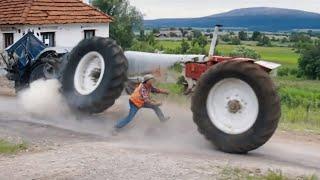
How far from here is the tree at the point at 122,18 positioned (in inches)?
1801

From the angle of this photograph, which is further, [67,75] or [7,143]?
[67,75]

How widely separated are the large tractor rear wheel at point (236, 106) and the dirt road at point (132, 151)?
0.29m

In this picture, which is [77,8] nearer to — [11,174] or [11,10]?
[11,10]

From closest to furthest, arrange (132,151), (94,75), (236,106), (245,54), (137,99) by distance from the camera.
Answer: (132,151) < (236,106) < (137,99) < (94,75) < (245,54)

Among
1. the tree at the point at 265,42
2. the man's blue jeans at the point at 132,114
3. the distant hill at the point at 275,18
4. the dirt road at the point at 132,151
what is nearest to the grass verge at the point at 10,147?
the dirt road at the point at 132,151

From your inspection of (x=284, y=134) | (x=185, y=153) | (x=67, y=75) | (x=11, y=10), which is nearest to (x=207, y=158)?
(x=185, y=153)

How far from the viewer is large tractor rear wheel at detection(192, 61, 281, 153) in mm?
8922

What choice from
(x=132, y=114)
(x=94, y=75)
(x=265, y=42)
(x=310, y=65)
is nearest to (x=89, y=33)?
(x=94, y=75)

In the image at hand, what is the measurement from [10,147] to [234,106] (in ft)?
A: 12.2

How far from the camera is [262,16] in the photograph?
4241 centimetres

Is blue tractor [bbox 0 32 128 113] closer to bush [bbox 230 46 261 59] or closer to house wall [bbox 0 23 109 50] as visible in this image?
bush [bbox 230 46 261 59]

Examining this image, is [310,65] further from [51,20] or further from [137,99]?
[137,99]

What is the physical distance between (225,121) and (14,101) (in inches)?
329

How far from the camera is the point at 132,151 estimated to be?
30.7 feet
